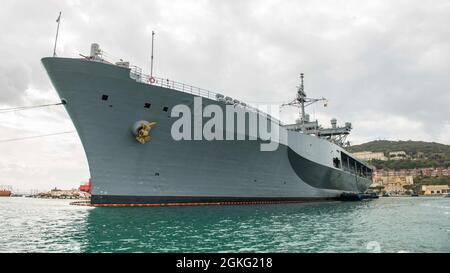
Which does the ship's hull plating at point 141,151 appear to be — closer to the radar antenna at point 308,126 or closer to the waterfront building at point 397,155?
the radar antenna at point 308,126

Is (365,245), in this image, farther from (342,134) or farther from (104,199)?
(342,134)

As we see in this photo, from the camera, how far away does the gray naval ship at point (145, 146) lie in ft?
63.0

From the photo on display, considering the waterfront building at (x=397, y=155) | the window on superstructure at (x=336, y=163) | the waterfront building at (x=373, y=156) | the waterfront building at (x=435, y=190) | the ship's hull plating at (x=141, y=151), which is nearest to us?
the ship's hull plating at (x=141, y=151)

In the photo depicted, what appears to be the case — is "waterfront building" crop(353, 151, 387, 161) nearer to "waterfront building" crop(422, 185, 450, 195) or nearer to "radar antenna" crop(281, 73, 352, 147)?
"waterfront building" crop(422, 185, 450, 195)

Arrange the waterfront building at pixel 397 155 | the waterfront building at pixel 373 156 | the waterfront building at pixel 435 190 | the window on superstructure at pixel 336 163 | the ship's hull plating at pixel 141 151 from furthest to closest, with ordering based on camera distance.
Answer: the waterfront building at pixel 397 155 → the waterfront building at pixel 373 156 → the waterfront building at pixel 435 190 → the window on superstructure at pixel 336 163 → the ship's hull plating at pixel 141 151

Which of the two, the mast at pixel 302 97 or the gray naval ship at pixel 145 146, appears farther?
the mast at pixel 302 97

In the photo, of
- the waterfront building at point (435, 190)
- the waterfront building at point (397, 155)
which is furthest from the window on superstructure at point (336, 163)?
the waterfront building at point (397, 155)

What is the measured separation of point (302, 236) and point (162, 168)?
12.1 meters

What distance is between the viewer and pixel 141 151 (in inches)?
808

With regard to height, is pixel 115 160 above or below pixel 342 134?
below

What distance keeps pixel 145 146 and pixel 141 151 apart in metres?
0.41

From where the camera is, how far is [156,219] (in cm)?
1567

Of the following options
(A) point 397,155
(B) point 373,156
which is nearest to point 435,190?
(B) point 373,156
